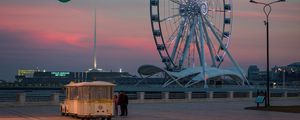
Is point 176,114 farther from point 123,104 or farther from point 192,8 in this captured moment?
point 192,8

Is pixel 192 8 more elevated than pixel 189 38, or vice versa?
pixel 192 8

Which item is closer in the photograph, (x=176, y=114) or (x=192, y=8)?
(x=176, y=114)

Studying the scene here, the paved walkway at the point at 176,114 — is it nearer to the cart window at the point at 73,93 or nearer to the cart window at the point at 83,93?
the cart window at the point at 73,93

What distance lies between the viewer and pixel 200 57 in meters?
107

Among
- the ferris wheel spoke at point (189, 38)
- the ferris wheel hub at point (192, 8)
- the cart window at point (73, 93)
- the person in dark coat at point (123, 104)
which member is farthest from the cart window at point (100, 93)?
the ferris wheel spoke at point (189, 38)

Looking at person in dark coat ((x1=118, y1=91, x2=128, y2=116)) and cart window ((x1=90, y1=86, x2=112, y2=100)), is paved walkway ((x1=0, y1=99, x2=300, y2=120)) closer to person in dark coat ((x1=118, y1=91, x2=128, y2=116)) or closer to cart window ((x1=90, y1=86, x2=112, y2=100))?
person in dark coat ((x1=118, y1=91, x2=128, y2=116))

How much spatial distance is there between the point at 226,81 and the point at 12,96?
269ft

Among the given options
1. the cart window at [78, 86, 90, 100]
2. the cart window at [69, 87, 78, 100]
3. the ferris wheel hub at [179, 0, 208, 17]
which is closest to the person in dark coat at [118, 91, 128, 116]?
the cart window at [69, 87, 78, 100]

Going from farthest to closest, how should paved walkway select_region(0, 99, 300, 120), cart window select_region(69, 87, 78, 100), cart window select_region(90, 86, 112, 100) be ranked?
paved walkway select_region(0, 99, 300, 120)
cart window select_region(69, 87, 78, 100)
cart window select_region(90, 86, 112, 100)

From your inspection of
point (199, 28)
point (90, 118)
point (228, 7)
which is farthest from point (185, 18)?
point (90, 118)

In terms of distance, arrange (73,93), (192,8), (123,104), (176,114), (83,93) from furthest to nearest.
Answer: (192,8) → (176,114) → (123,104) → (73,93) → (83,93)

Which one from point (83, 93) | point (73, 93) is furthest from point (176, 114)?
point (83, 93)

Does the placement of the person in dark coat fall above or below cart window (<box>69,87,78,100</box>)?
below

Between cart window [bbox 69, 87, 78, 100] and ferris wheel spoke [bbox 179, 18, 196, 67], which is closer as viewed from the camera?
cart window [bbox 69, 87, 78, 100]
